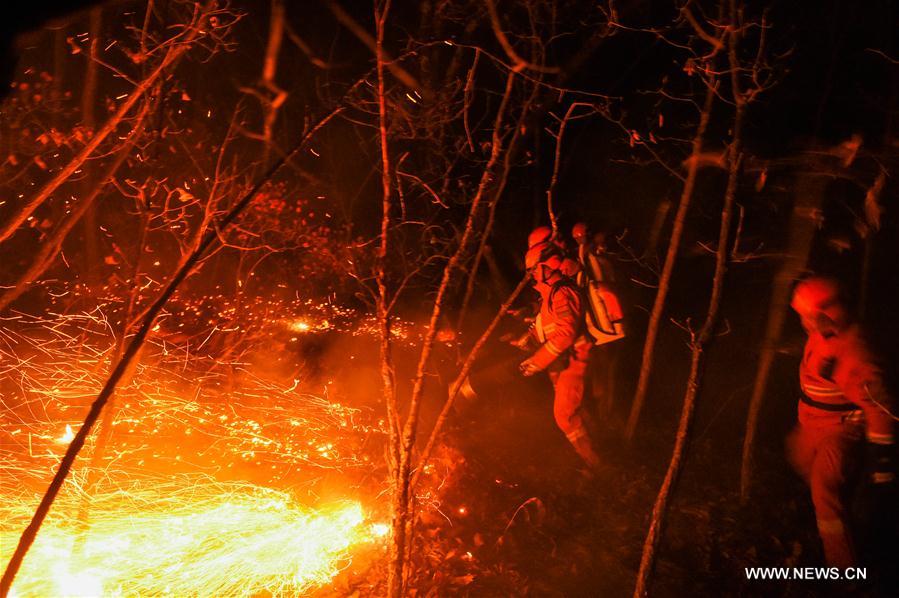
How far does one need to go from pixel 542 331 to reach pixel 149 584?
15.2ft

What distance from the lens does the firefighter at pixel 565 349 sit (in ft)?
20.3

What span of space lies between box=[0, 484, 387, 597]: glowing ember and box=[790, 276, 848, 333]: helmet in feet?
13.9

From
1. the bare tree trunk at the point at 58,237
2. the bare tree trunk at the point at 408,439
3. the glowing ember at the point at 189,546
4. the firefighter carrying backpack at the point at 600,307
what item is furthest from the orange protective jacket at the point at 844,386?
the bare tree trunk at the point at 58,237

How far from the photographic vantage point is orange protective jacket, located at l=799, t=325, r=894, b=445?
4.31 m

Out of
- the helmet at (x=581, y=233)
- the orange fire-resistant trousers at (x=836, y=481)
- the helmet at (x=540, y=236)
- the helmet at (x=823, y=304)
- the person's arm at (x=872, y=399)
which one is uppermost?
the helmet at (x=581, y=233)

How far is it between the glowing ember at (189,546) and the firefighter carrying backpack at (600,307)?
3.20 meters

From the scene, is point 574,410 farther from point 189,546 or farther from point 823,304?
point 189,546

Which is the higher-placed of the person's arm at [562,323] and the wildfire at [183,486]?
the person's arm at [562,323]

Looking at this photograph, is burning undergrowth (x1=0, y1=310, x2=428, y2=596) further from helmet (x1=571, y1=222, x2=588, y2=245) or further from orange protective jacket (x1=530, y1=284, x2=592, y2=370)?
helmet (x1=571, y1=222, x2=588, y2=245)

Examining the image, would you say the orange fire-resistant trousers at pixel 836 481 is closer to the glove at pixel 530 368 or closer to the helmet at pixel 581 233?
the glove at pixel 530 368

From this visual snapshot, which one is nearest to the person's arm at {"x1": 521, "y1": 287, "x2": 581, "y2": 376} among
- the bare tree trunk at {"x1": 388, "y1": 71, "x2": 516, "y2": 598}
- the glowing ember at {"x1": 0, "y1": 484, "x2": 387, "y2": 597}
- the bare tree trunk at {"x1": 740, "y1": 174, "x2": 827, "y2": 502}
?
the bare tree trunk at {"x1": 740, "y1": 174, "x2": 827, "y2": 502}

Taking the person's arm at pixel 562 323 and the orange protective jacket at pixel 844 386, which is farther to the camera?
the person's arm at pixel 562 323

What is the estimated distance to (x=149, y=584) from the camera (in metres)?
4.33

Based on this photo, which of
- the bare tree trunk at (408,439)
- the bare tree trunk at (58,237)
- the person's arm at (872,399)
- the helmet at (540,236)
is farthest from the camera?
the helmet at (540,236)
